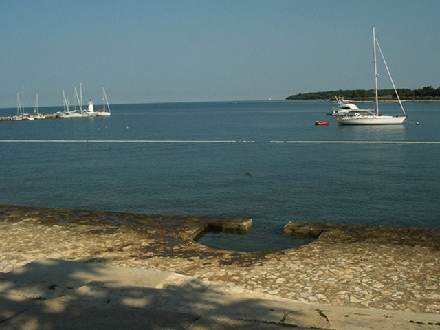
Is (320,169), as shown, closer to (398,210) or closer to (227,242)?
(398,210)

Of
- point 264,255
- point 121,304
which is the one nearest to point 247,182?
point 264,255

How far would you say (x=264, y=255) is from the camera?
11383 mm

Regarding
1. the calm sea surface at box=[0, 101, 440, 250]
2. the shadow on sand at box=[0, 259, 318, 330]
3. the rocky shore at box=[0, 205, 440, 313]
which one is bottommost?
the calm sea surface at box=[0, 101, 440, 250]

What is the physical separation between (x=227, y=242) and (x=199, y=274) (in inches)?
179

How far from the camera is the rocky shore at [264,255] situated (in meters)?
9.05

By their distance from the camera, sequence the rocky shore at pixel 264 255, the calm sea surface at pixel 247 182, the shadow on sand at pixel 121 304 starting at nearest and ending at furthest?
the shadow on sand at pixel 121 304 < the rocky shore at pixel 264 255 < the calm sea surface at pixel 247 182

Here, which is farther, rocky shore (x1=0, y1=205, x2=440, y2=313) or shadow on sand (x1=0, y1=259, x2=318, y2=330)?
rocky shore (x1=0, y1=205, x2=440, y2=313)

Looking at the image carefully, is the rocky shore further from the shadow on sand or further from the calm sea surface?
the calm sea surface

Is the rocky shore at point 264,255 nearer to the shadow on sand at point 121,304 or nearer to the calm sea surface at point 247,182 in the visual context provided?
the shadow on sand at point 121,304

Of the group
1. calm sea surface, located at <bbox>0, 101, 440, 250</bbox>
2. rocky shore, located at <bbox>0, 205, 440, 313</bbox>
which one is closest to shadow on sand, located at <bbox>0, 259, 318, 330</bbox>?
rocky shore, located at <bbox>0, 205, 440, 313</bbox>

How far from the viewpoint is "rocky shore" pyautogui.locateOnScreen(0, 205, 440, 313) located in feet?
29.7

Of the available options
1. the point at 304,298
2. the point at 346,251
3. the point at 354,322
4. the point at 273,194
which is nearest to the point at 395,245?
the point at 346,251

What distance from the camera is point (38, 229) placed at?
13.9 metres

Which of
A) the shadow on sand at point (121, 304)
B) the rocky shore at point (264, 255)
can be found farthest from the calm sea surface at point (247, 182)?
the shadow on sand at point (121, 304)
